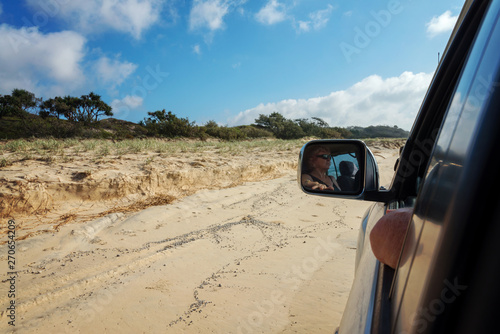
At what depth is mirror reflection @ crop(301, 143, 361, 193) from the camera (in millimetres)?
1552

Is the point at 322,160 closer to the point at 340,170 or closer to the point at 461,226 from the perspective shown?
the point at 340,170

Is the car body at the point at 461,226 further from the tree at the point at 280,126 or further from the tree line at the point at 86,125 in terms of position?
the tree at the point at 280,126

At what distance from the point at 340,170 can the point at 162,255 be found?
2.53 metres

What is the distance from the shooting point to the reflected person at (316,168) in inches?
66.4

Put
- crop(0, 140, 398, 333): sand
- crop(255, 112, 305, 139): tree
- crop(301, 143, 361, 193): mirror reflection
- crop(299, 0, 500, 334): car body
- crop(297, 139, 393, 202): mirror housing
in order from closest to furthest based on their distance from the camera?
crop(299, 0, 500, 334): car body, crop(297, 139, 393, 202): mirror housing, crop(301, 143, 361, 193): mirror reflection, crop(0, 140, 398, 333): sand, crop(255, 112, 305, 139): tree

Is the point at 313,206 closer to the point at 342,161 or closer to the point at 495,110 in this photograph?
the point at 342,161

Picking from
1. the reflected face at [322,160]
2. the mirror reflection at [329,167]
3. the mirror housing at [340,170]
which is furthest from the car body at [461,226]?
the reflected face at [322,160]

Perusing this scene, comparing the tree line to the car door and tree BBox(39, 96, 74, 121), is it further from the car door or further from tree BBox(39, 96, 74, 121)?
the car door

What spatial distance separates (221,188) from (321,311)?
15.5 ft

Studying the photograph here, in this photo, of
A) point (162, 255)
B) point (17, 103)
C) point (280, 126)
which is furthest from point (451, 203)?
point (280, 126)

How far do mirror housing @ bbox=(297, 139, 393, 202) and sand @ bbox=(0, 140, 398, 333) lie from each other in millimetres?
1253

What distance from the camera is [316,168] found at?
177 centimetres

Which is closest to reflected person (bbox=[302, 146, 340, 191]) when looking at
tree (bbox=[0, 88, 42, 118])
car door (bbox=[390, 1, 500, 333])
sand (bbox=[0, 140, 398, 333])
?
car door (bbox=[390, 1, 500, 333])

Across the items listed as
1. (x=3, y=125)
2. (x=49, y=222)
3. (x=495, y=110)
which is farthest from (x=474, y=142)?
(x=3, y=125)
